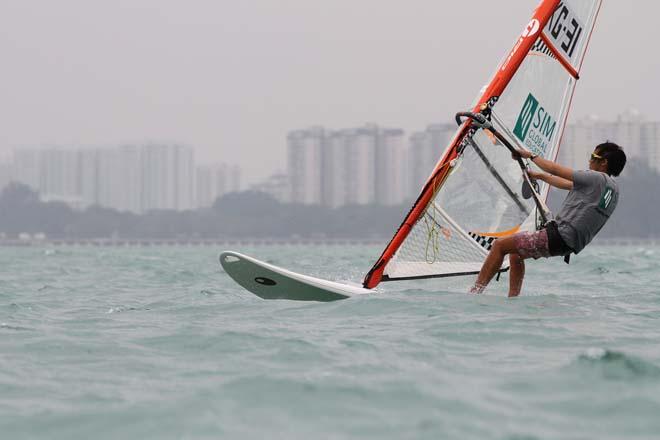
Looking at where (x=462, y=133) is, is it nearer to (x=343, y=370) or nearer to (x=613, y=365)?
(x=613, y=365)

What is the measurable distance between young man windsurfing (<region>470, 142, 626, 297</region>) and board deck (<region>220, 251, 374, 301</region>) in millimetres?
1410

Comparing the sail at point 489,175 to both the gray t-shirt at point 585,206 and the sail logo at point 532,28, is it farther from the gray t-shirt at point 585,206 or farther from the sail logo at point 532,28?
the gray t-shirt at point 585,206

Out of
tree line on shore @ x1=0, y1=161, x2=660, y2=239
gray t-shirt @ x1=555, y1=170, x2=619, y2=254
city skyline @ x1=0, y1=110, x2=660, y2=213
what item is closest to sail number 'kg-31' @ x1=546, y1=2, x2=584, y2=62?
gray t-shirt @ x1=555, y1=170, x2=619, y2=254

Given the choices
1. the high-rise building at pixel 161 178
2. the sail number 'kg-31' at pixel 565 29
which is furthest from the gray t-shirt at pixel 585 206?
the high-rise building at pixel 161 178

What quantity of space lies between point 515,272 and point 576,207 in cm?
81

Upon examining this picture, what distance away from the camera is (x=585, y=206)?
7.43m

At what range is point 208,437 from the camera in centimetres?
392

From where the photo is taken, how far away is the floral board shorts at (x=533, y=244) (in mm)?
7582

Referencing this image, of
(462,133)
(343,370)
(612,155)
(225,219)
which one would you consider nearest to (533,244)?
(612,155)

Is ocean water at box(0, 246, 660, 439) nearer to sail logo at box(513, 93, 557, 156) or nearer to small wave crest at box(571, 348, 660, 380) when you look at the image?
small wave crest at box(571, 348, 660, 380)

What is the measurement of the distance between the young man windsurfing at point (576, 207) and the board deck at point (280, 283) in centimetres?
141

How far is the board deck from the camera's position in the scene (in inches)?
326

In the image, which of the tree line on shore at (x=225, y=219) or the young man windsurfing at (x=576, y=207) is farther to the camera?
the tree line on shore at (x=225, y=219)

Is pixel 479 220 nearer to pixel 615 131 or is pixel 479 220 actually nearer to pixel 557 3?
pixel 557 3
